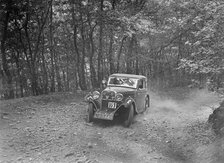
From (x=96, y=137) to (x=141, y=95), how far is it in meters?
3.77

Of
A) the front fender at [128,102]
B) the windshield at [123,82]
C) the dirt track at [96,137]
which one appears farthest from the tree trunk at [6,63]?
the front fender at [128,102]

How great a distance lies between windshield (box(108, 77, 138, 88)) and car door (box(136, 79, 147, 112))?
1.05 ft

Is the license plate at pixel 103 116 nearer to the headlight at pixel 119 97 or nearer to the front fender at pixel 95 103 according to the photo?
the front fender at pixel 95 103

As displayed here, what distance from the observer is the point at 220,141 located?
725cm

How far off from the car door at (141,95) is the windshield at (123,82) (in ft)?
1.05

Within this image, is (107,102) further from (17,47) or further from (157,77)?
(157,77)

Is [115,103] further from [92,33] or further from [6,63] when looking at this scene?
[92,33]

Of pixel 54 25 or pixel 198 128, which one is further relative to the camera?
pixel 54 25

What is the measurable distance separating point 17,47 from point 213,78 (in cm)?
1539

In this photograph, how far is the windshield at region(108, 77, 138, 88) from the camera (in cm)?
1080

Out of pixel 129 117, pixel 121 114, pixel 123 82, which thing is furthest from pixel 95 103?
pixel 123 82

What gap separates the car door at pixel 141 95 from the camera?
1079cm

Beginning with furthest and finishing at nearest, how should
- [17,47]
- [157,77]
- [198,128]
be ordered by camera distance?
[157,77], [17,47], [198,128]

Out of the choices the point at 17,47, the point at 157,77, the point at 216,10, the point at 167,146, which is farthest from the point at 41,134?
the point at 157,77
